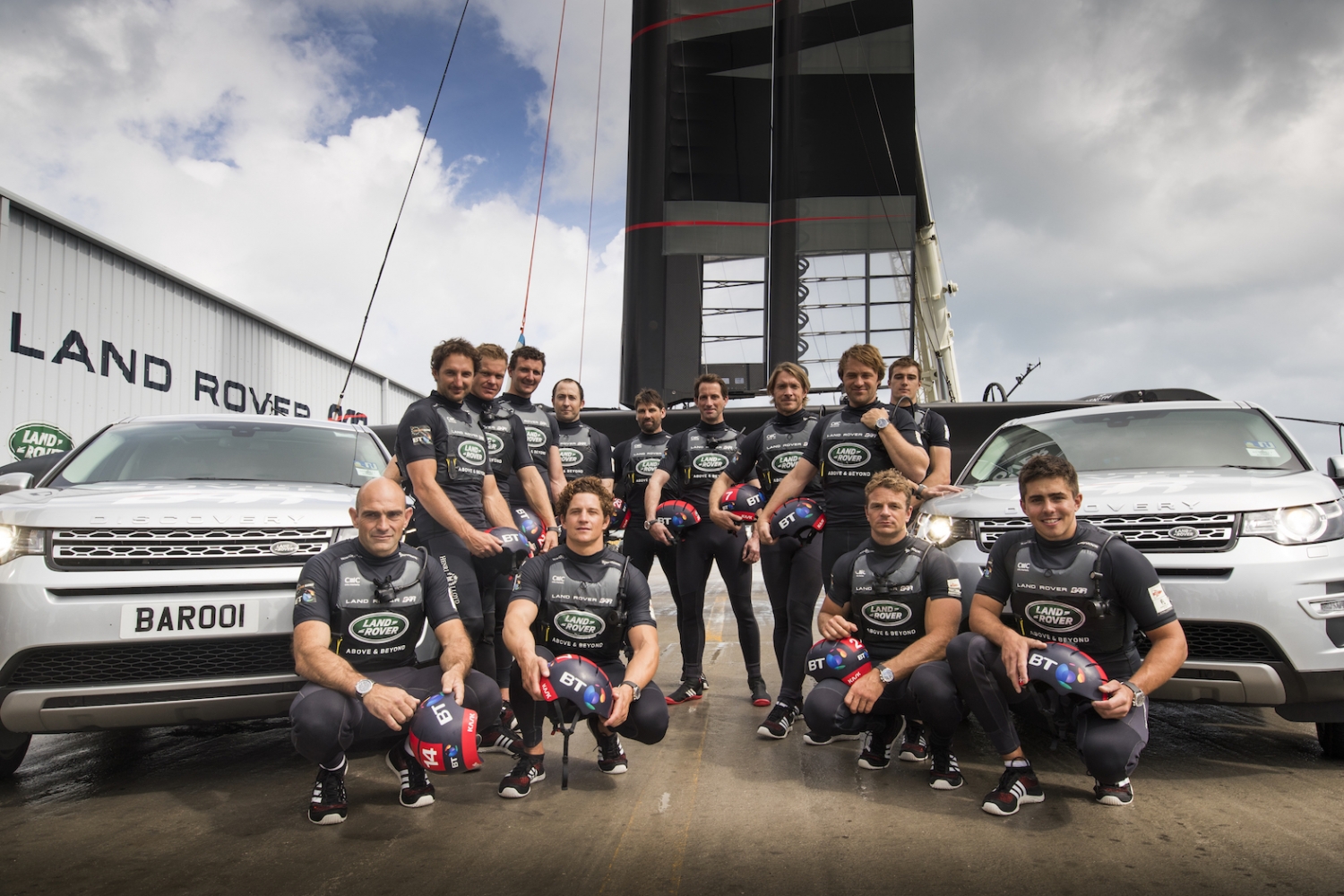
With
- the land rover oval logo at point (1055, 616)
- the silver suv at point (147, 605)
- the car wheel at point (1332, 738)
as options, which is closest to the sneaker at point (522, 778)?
the silver suv at point (147, 605)

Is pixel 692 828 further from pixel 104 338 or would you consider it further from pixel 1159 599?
pixel 104 338

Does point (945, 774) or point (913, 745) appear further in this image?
point (913, 745)

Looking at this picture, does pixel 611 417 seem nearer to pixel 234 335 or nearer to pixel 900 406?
pixel 900 406

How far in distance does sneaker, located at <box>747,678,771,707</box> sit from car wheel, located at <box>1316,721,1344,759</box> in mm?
2461

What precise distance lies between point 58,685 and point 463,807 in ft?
4.86

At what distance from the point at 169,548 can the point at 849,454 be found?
9.81 feet

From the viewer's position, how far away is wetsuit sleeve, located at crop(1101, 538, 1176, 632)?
10.0 ft

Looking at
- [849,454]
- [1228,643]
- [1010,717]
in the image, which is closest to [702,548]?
[849,454]

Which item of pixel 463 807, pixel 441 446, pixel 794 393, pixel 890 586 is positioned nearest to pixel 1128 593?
pixel 890 586

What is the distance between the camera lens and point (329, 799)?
3.00m

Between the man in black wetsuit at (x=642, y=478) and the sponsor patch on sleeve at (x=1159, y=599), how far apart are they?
2718 millimetres

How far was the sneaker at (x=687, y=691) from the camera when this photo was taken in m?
4.75

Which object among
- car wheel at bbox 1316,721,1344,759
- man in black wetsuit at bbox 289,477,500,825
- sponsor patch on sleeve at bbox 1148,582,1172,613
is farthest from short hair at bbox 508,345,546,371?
car wheel at bbox 1316,721,1344,759

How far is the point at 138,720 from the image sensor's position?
10.1ft
